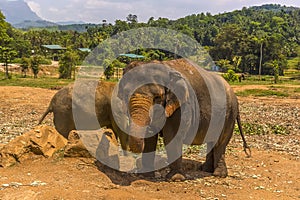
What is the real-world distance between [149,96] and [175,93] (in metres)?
0.65

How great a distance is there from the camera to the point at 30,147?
824 centimetres

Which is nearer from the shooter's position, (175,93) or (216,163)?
(175,93)

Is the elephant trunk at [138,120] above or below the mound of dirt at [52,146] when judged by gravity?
above

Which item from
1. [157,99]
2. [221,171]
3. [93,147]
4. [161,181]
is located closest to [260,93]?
[221,171]

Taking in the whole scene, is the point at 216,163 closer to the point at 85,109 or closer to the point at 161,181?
the point at 161,181

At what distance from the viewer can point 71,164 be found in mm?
7996

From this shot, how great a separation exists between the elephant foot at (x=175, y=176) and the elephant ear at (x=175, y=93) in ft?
5.25

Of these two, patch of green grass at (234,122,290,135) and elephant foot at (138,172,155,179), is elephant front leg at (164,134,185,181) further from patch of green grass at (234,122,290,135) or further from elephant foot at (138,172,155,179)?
patch of green grass at (234,122,290,135)

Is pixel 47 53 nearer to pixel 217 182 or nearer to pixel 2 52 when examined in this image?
pixel 2 52

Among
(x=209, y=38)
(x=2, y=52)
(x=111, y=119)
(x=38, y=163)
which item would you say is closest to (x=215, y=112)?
(x=111, y=119)

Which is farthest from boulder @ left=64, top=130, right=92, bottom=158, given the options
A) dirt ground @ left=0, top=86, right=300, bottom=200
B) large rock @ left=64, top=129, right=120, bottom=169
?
dirt ground @ left=0, top=86, right=300, bottom=200

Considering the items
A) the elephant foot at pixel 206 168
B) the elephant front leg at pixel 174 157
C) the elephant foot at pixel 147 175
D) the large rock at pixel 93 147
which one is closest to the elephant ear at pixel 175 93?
the elephant front leg at pixel 174 157

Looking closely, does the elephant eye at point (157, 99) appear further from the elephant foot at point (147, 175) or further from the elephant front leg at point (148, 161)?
the elephant foot at point (147, 175)

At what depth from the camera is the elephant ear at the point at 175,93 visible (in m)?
6.98
